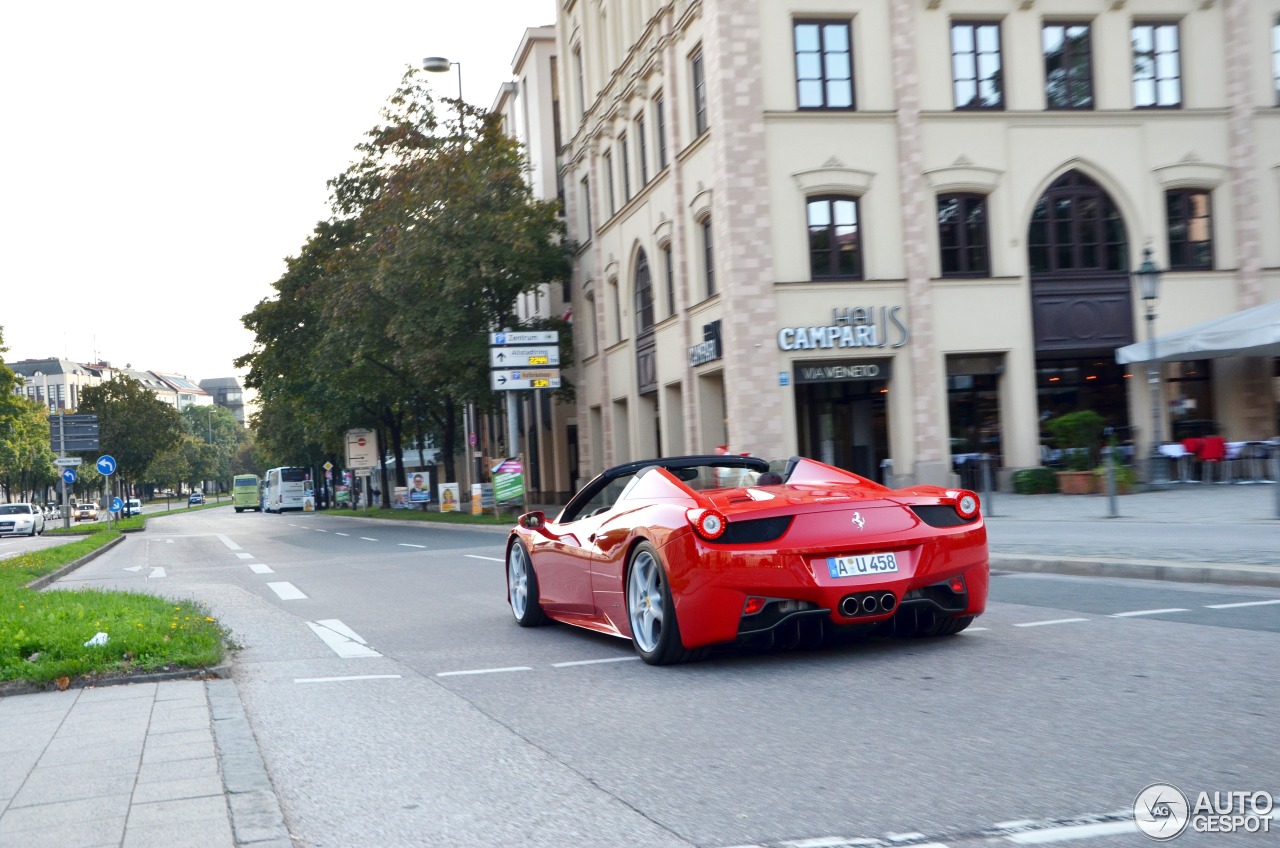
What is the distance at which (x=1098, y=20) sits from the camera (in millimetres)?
29141

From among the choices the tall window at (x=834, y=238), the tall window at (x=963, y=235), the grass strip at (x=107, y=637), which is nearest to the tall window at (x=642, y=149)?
the tall window at (x=834, y=238)

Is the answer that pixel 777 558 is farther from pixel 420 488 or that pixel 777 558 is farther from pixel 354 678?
pixel 420 488

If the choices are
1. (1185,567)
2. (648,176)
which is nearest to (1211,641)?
(1185,567)

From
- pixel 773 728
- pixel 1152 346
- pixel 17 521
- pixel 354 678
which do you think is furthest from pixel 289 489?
pixel 773 728

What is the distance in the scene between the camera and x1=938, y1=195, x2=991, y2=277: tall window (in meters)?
28.7

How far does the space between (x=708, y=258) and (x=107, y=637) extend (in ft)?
76.3

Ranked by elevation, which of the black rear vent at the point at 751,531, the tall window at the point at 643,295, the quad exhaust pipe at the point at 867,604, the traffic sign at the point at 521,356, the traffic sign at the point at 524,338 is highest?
the tall window at the point at 643,295

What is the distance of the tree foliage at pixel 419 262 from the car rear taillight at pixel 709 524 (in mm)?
31424

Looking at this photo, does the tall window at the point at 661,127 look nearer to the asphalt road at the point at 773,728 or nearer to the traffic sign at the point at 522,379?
the traffic sign at the point at 522,379

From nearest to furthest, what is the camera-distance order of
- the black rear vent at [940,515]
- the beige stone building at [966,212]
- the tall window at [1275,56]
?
the black rear vent at [940,515] → the beige stone building at [966,212] → the tall window at [1275,56]

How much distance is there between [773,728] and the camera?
5453 mm

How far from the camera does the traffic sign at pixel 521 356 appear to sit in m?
35.8

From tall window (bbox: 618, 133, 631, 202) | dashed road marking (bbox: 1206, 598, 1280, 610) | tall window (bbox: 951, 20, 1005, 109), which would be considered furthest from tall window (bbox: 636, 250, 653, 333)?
dashed road marking (bbox: 1206, 598, 1280, 610)

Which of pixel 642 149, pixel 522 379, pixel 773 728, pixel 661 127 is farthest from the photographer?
pixel 522 379
